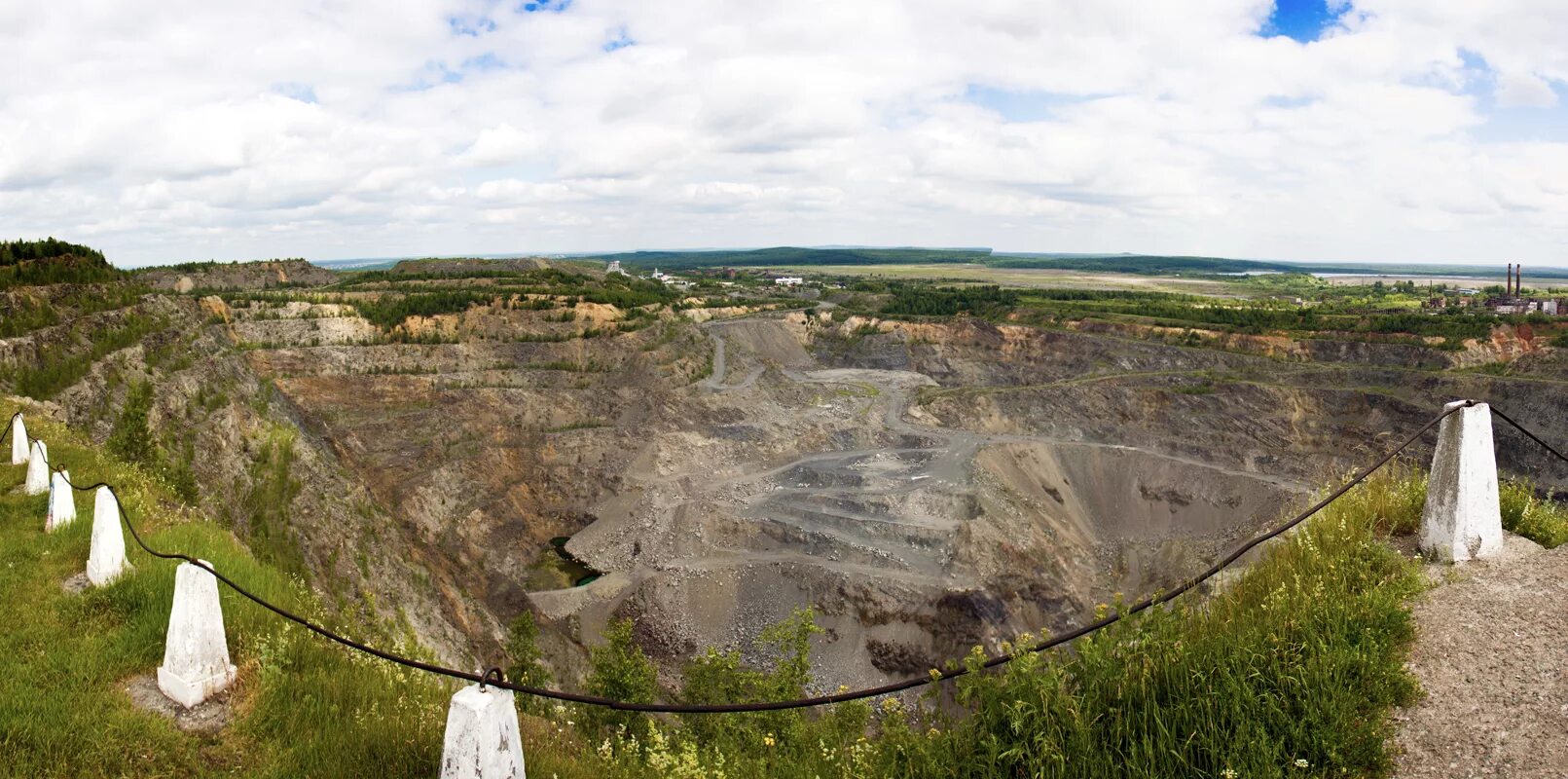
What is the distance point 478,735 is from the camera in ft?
15.1

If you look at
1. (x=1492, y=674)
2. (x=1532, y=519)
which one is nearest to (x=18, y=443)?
(x=1492, y=674)

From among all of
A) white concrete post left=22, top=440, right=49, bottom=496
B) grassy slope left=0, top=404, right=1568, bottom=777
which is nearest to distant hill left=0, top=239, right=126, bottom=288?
white concrete post left=22, top=440, right=49, bottom=496

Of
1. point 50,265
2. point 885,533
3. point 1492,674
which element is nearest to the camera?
point 1492,674

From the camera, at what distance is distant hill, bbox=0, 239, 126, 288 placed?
27578 mm

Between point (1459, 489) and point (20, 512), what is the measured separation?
18.7 meters

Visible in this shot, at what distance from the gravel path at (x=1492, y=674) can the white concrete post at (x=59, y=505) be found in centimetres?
1528

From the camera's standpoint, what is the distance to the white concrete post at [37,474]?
12.3 meters

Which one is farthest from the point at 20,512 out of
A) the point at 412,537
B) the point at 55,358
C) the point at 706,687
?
the point at 412,537

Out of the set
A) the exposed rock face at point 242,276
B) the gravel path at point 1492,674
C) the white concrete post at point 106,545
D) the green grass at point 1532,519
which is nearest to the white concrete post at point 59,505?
the white concrete post at point 106,545

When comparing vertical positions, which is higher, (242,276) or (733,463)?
(242,276)

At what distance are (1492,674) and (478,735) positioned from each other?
747 centimetres

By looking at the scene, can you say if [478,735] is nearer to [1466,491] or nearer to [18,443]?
[1466,491]

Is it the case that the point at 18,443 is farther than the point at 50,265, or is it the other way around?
the point at 50,265

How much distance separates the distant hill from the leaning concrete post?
38.9 metres
